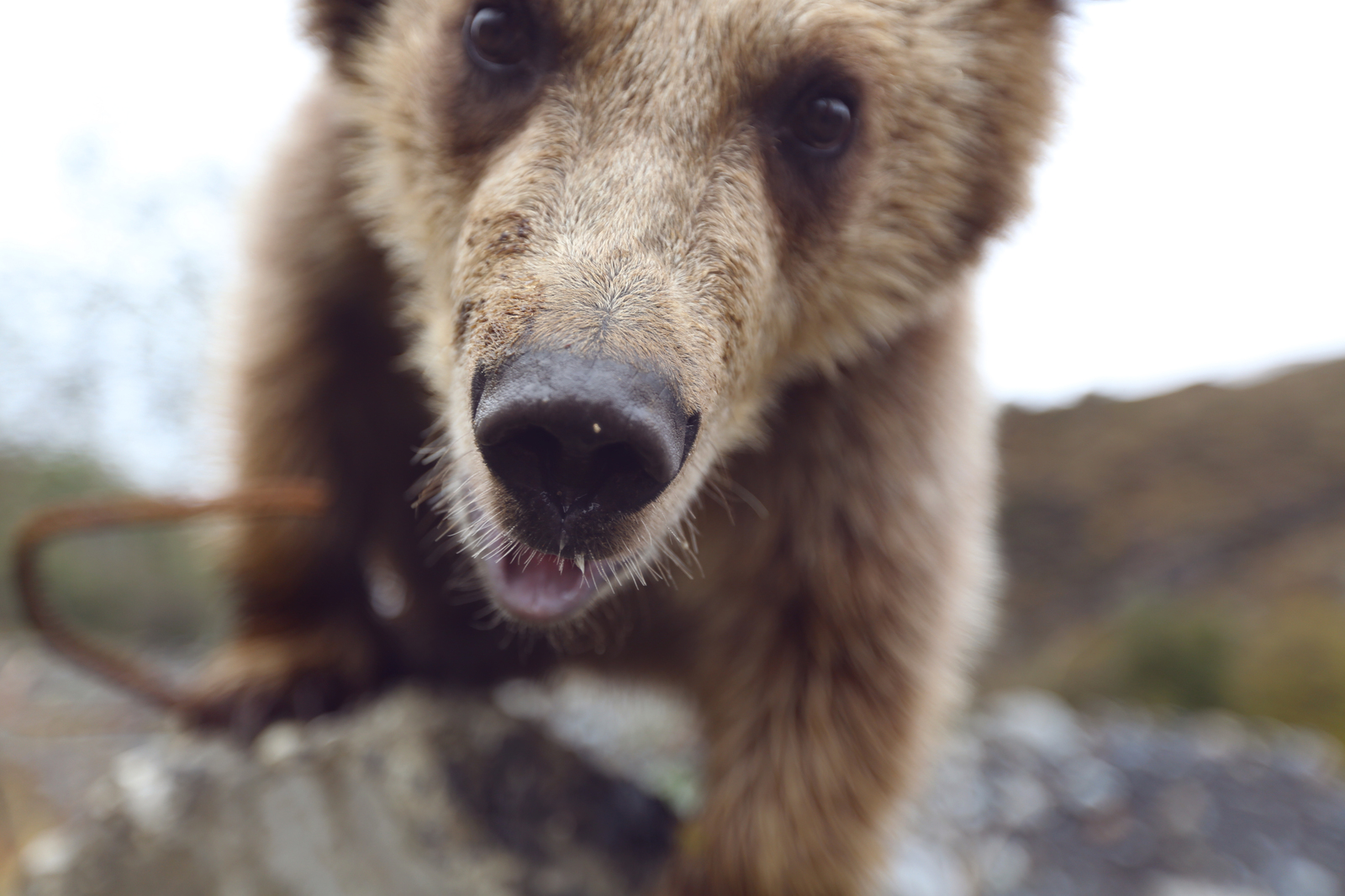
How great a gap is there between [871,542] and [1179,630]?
404 centimetres

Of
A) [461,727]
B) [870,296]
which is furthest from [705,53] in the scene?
[461,727]

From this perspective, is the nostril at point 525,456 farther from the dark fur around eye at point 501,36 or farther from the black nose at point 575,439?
the dark fur around eye at point 501,36

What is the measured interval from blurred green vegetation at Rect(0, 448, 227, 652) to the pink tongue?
4.82 m

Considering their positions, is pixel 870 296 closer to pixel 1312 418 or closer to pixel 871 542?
pixel 871 542

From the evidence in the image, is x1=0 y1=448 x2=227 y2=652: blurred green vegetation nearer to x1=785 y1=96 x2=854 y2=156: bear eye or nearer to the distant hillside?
x1=785 y1=96 x2=854 y2=156: bear eye

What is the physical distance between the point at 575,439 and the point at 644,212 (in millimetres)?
482

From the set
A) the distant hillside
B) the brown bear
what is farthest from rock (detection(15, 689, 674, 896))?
the distant hillside

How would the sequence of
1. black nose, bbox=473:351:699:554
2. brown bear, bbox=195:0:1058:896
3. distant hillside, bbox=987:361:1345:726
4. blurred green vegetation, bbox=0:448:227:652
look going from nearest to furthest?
black nose, bbox=473:351:699:554
brown bear, bbox=195:0:1058:896
distant hillside, bbox=987:361:1345:726
blurred green vegetation, bbox=0:448:227:652

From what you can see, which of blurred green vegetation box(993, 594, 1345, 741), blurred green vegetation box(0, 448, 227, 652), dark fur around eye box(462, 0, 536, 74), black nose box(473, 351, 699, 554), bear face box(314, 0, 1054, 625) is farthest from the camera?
blurred green vegetation box(0, 448, 227, 652)

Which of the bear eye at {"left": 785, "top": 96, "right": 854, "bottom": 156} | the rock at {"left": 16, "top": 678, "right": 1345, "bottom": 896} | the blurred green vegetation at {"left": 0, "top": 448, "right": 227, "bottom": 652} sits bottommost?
the blurred green vegetation at {"left": 0, "top": 448, "right": 227, "bottom": 652}

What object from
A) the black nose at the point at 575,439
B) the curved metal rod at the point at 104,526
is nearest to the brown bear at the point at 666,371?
the black nose at the point at 575,439

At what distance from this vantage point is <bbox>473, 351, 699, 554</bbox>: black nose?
3.84 feet

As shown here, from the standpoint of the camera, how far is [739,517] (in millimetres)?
2264

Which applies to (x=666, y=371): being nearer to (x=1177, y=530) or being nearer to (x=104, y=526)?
(x=104, y=526)
